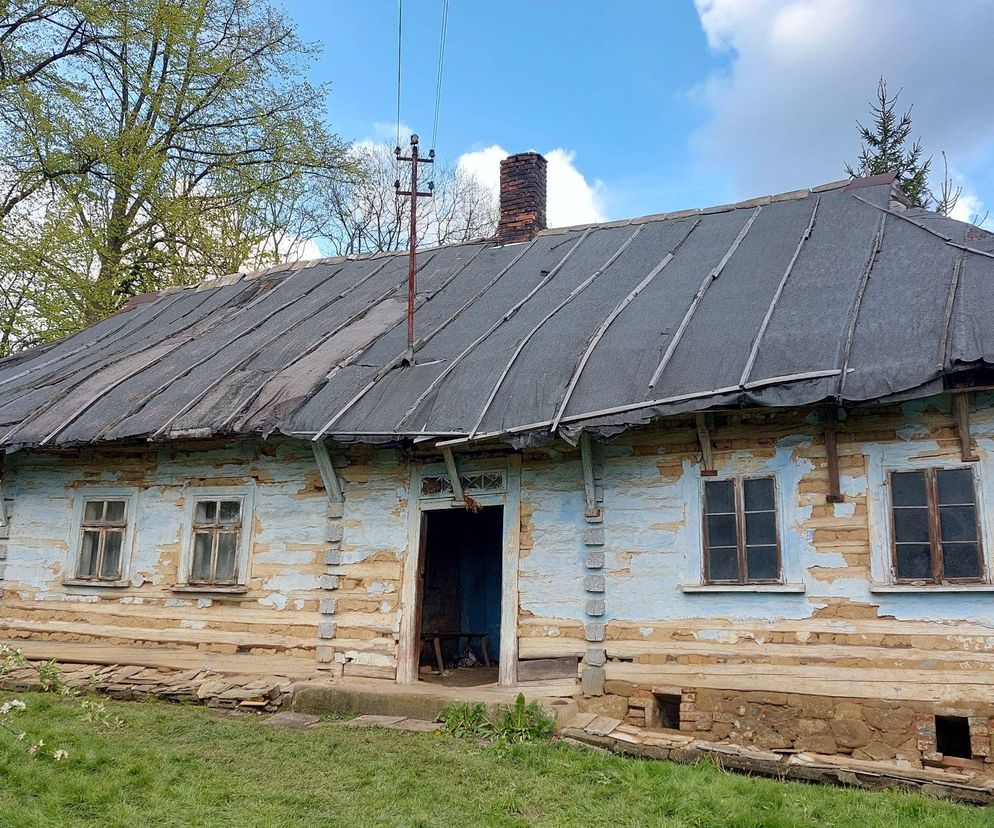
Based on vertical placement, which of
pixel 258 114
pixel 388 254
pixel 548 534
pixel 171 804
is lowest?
pixel 171 804

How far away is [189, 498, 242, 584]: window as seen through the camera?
1046 cm

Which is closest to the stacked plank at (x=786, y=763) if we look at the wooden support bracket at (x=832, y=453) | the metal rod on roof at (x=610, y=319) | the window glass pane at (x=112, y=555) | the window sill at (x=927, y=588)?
the window sill at (x=927, y=588)

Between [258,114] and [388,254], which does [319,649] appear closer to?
[388,254]

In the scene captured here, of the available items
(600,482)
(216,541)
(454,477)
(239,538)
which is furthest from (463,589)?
(600,482)

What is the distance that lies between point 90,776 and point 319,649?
137 inches

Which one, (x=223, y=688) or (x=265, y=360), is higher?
(x=265, y=360)

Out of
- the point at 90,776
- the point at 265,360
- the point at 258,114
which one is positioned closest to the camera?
the point at 90,776

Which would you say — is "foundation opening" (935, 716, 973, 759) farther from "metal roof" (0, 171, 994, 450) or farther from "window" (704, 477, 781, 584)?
"metal roof" (0, 171, 994, 450)


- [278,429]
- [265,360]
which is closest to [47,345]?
[265,360]

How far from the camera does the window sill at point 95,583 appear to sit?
35.8 feet

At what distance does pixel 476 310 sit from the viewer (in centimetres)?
1188

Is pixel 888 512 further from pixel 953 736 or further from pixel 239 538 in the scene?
pixel 239 538

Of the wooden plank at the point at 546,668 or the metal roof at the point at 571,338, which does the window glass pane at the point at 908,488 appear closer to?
the metal roof at the point at 571,338

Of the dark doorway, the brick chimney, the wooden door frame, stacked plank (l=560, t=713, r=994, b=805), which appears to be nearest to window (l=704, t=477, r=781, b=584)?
stacked plank (l=560, t=713, r=994, b=805)
